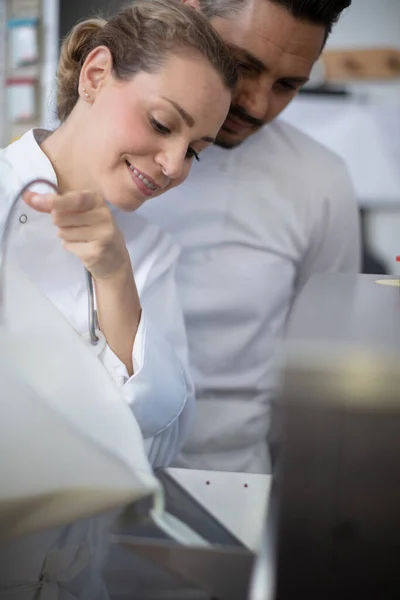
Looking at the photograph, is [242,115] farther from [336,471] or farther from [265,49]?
[336,471]

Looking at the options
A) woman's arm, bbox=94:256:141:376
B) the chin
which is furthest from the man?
woman's arm, bbox=94:256:141:376

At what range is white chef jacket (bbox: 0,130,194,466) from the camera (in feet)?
1.94

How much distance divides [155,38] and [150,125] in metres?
0.08

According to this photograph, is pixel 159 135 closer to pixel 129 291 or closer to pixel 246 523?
pixel 129 291

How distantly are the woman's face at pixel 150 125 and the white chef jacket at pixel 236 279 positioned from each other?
7.9 inches

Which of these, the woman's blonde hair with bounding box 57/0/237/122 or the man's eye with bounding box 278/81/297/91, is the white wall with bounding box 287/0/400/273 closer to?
the man's eye with bounding box 278/81/297/91

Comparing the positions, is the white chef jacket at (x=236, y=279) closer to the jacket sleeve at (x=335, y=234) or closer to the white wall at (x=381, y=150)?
→ the jacket sleeve at (x=335, y=234)

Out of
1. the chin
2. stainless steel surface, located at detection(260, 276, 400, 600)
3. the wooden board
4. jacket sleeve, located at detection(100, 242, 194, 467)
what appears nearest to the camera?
stainless steel surface, located at detection(260, 276, 400, 600)

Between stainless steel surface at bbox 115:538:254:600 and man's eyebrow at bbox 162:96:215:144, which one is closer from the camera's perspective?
stainless steel surface at bbox 115:538:254:600

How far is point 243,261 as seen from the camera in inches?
35.2

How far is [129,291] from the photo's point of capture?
0.59 metres

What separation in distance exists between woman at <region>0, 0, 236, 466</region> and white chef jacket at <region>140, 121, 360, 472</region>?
7.6 inches

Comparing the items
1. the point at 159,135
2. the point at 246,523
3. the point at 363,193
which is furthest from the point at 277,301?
the point at 363,193

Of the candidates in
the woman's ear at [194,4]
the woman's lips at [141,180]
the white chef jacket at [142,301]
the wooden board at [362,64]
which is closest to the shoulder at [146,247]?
the white chef jacket at [142,301]
